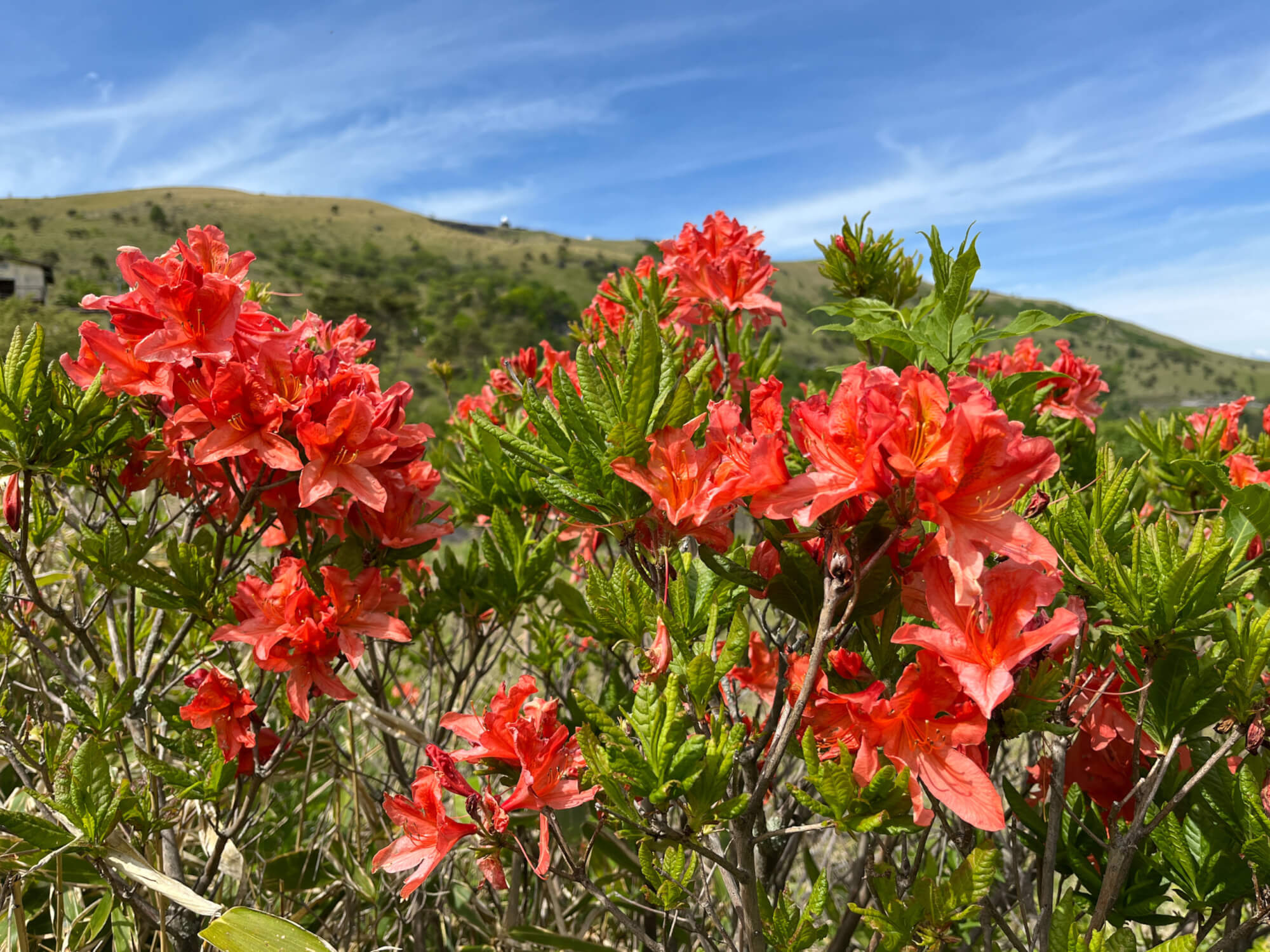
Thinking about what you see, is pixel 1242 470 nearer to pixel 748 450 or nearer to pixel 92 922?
pixel 748 450

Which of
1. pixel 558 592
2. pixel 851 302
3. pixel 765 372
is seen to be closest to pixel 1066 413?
pixel 765 372

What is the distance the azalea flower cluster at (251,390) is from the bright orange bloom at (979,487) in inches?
36.0

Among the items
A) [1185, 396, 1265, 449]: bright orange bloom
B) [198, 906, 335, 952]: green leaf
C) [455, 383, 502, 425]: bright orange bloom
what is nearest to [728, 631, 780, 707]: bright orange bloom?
[198, 906, 335, 952]: green leaf

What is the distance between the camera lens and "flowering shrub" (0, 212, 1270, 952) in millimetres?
944

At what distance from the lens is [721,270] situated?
236 cm

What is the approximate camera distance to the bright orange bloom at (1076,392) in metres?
2.52

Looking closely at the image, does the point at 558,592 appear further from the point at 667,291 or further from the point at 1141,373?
the point at 1141,373

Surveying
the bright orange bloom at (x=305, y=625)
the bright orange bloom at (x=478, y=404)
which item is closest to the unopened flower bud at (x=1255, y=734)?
the bright orange bloom at (x=305, y=625)

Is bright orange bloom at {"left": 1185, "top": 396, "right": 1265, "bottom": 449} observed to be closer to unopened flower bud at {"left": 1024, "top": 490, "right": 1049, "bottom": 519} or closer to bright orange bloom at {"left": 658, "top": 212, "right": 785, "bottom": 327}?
bright orange bloom at {"left": 658, "top": 212, "right": 785, "bottom": 327}

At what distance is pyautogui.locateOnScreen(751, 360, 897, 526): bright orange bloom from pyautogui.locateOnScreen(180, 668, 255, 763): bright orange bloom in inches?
45.6

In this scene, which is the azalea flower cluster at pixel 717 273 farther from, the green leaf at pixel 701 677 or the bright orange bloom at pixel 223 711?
the green leaf at pixel 701 677

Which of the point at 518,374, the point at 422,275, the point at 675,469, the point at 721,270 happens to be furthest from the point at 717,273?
the point at 422,275

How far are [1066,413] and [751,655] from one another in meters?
1.60

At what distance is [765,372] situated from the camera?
8.18 feet
